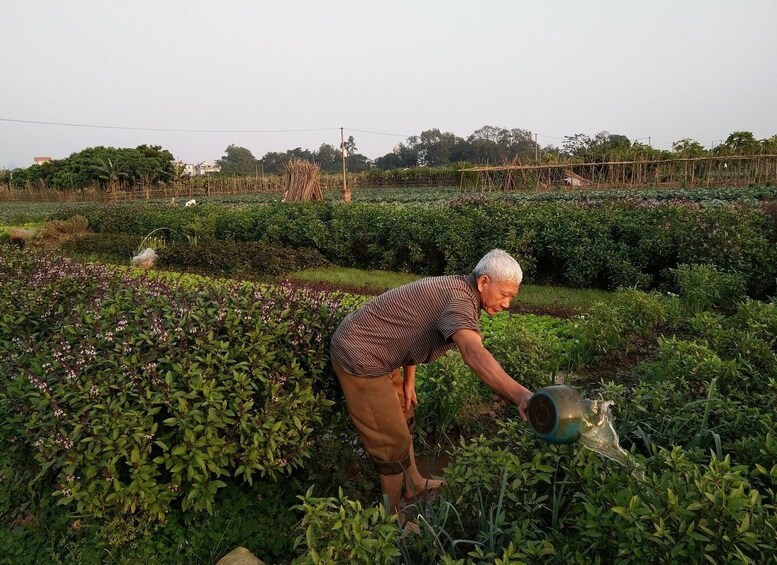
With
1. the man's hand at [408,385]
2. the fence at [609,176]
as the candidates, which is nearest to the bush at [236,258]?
the man's hand at [408,385]

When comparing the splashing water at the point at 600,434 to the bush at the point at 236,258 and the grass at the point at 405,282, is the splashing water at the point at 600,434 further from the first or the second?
the bush at the point at 236,258

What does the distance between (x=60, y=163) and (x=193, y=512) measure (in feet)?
199

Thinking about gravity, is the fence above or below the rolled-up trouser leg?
above

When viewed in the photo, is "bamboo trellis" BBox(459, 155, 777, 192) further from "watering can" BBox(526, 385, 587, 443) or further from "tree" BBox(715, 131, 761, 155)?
"watering can" BBox(526, 385, 587, 443)

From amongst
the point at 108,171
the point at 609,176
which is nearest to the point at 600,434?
the point at 609,176

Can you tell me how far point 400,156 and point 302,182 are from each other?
227ft

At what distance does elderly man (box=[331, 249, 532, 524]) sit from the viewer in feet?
9.17

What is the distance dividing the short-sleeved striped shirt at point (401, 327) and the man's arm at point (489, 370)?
0.19 metres

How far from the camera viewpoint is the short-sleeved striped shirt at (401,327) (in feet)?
9.55

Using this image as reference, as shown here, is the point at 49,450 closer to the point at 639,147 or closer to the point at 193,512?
the point at 193,512

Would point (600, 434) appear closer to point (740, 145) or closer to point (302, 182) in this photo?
point (302, 182)

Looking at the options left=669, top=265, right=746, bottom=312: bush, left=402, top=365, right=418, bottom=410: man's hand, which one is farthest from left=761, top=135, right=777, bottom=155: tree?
left=402, top=365, right=418, bottom=410: man's hand

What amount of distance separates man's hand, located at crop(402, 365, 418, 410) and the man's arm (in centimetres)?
77

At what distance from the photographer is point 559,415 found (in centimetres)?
211
